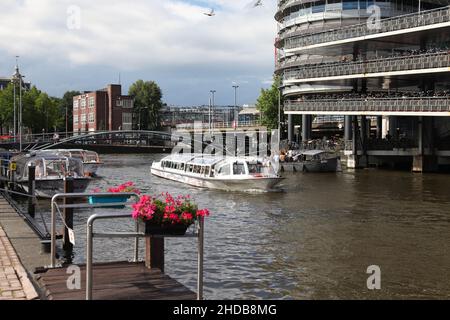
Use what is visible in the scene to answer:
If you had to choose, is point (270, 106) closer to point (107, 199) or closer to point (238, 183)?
point (238, 183)

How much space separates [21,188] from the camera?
3725cm

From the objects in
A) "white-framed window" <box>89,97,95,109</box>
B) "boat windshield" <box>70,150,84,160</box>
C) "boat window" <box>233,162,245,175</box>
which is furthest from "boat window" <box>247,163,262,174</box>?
"white-framed window" <box>89,97,95,109</box>

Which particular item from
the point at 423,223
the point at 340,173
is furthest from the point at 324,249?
the point at 340,173

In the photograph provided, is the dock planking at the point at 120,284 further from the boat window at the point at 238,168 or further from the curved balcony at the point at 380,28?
the curved balcony at the point at 380,28

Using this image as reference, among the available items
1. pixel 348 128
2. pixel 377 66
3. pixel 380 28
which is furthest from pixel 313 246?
pixel 348 128

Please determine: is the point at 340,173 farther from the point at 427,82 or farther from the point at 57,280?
the point at 57,280

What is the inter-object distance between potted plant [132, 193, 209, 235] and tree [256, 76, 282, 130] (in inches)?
4116

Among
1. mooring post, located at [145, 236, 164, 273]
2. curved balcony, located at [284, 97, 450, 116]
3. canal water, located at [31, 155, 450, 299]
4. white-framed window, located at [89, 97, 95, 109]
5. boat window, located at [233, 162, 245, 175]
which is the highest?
white-framed window, located at [89, 97, 95, 109]

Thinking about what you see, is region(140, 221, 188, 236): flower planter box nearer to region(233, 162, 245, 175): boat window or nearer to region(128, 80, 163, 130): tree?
region(233, 162, 245, 175): boat window

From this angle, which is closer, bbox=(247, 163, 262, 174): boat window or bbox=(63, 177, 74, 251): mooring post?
bbox=(63, 177, 74, 251): mooring post

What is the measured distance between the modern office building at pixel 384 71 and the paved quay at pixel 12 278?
44.7 m

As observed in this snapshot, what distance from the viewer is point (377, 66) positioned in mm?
60031

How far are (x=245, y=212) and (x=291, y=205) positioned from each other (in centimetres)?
412

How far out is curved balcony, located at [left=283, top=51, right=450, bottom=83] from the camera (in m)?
52.8
